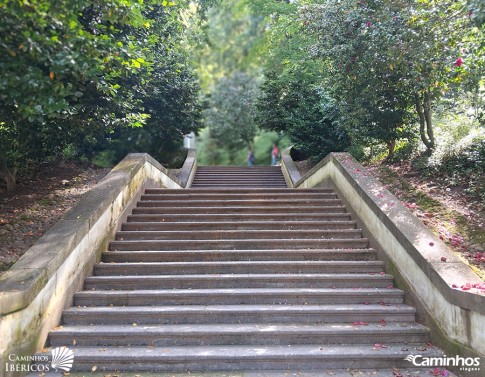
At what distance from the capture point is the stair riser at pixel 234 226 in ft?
21.0

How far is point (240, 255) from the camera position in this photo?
554cm

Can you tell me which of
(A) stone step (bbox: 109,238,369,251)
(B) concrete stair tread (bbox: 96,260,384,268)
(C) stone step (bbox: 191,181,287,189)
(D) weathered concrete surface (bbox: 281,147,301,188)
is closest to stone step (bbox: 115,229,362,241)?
(A) stone step (bbox: 109,238,369,251)

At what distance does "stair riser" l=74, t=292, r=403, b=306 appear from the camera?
4.60m

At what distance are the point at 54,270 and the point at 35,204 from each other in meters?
2.81

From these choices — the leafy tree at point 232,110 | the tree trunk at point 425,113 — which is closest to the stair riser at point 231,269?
the tree trunk at point 425,113

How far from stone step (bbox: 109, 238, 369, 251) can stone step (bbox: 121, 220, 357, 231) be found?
59 cm

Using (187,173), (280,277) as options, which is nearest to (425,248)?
(280,277)

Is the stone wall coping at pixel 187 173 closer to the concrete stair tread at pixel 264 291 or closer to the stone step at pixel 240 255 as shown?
the stone step at pixel 240 255

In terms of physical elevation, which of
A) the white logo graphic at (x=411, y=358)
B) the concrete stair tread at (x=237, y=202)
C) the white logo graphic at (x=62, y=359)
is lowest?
the white logo graphic at (x=62, y=359)

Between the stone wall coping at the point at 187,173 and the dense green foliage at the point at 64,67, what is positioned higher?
the dense green foliage at the point at 64,67

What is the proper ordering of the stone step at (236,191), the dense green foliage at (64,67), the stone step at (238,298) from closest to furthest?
the dense green foliage at (64,67) → the stone step at (238,298) → the stone step at (236,191)


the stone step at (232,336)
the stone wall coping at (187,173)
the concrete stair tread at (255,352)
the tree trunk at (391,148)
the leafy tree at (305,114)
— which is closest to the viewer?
the concrete stair tread at (255,352)

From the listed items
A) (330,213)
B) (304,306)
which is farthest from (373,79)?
(304,306)

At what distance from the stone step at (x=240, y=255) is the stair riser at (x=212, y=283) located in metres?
0.58
